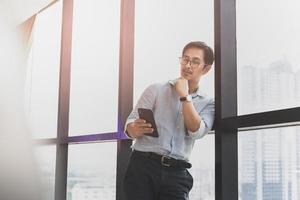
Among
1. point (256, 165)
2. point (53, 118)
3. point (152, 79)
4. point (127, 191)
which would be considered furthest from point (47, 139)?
point (256, 165)

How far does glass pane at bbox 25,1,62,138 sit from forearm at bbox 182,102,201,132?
2.59 metres

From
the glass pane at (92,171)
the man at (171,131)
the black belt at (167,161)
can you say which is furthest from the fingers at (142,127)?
the glass pane at (92,171)

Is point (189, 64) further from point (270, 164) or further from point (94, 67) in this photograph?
point (94, 67)

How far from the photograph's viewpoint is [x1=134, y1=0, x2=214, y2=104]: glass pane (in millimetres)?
2836

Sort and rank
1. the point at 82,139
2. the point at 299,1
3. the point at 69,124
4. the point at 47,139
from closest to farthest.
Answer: the point at 299,1 < the point at 82,139 < the point at 69,124 < the point at 47,139

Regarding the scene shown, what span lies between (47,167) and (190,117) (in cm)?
291

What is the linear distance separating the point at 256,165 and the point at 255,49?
23.9 inches

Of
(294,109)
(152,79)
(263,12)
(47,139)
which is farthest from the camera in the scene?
(47,139)

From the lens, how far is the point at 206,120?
2.52 metres

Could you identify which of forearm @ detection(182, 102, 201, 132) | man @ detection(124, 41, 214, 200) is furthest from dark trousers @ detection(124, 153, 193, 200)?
forearm @ detection(182, 102, 201, 132)

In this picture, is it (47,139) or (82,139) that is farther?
(47,139)

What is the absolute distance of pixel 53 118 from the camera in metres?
4.85

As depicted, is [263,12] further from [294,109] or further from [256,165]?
[256,165]

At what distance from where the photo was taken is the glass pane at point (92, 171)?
3.76 meters
